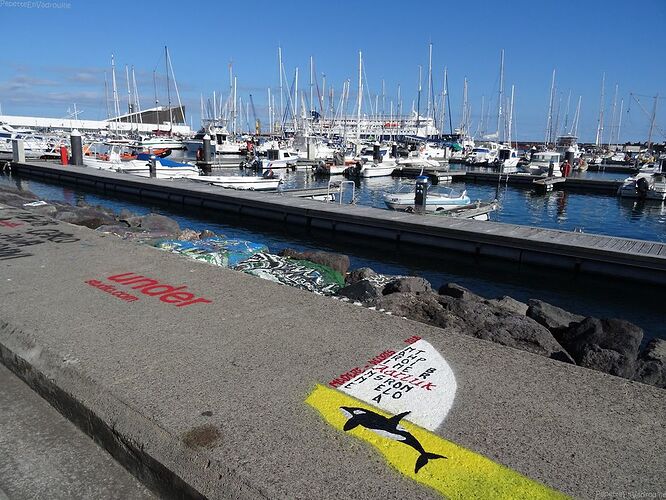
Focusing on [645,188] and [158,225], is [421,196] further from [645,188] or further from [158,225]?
[645,188]

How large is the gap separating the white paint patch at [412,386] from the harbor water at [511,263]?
872cm

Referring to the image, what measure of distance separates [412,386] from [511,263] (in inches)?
454

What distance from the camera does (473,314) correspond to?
672 cm

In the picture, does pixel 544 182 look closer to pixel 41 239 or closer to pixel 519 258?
pixel 519 258

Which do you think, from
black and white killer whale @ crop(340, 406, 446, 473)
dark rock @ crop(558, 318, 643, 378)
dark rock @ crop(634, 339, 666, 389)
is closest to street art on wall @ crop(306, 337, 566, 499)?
black and white killer whale @ crop(340, 406, 446, 473)

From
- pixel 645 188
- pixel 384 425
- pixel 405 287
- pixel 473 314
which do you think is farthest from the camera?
pixel 645 188

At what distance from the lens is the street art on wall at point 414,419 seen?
8.42 feet

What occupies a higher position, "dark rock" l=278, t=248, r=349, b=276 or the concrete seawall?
the concrete seawall

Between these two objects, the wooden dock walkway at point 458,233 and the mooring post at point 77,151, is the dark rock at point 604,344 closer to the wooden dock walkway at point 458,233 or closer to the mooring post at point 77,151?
the wooden dock walkway at point 458,233

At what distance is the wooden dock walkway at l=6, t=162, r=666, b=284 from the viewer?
12.6 meters

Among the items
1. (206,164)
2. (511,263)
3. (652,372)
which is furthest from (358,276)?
(206,164)

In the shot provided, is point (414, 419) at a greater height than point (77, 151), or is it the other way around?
point (77, 151)

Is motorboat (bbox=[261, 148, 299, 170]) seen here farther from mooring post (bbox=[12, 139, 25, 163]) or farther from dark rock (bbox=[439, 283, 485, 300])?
dark rock (bbox=[439, 283, 485, 300])

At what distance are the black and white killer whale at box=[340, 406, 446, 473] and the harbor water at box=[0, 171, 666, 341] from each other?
31.3ft
